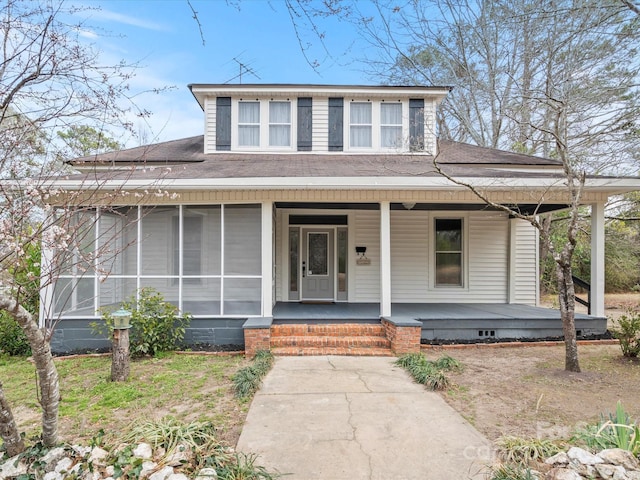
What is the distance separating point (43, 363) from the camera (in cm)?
262

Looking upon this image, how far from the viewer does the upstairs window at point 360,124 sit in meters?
9.76

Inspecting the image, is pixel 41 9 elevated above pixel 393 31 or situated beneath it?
situated beneath

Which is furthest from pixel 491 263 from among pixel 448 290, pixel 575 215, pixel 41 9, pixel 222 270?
pixel 41 9

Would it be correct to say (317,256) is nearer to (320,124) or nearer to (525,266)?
(320,124)

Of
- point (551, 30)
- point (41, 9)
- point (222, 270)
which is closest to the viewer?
point (41, 9)

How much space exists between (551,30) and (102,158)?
14756mm

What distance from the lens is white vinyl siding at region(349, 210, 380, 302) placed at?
9.57 m

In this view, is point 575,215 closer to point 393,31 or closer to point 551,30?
point 551,30

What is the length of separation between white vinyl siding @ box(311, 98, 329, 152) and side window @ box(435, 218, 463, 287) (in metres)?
3.64

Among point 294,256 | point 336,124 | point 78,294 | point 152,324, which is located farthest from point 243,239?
Answer: point 336,124

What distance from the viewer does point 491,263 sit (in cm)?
968

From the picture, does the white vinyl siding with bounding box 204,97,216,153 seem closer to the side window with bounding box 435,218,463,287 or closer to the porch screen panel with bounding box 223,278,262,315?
the porch screen panel with bounding box 223,278,262,315

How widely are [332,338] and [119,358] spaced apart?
3.51 meters

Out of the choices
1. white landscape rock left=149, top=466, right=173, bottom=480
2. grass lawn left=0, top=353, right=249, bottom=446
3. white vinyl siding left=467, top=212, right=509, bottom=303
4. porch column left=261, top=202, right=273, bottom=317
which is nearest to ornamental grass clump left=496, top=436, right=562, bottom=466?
grass lawn left=0, top=353, right=249, bottom=446
